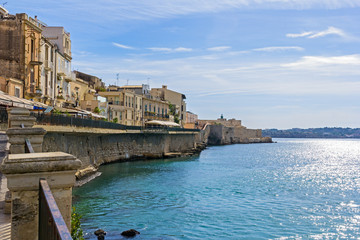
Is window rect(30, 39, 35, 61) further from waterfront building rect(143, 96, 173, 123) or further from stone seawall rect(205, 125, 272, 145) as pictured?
stone seawall rect(205, 125, 272, 145)

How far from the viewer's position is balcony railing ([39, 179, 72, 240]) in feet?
9.77

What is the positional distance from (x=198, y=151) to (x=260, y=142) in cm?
9203

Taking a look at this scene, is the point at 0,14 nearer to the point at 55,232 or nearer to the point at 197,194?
the point at 197,194

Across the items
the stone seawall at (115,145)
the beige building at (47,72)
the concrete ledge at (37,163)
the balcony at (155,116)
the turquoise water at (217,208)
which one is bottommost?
the turquoise water at (217,208)

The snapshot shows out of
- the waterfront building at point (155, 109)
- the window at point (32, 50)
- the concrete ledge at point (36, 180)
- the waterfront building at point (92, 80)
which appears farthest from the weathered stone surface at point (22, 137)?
the waterfront building at point (155, 109)

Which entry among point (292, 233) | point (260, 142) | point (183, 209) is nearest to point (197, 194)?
point (183, 209)

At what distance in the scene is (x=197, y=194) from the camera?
27.4 m

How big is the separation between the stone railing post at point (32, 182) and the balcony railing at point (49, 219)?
14cm

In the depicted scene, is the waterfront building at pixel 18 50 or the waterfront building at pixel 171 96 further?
the waterfront building at pixel 171 96

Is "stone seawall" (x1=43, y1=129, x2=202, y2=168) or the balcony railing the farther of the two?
"stone seawall" (x1=43, y1=129, x2=202, y2=168)

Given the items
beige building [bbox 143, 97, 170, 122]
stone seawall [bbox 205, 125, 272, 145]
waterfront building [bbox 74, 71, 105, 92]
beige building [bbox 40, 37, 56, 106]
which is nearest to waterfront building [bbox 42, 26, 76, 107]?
beige building [bbox 40, 37, 56, 106]

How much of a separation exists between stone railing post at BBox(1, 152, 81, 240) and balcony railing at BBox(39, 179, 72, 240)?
14cm

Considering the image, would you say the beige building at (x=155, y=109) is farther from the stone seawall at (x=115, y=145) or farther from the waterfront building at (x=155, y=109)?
the stone seawall at (x=115, y=145)

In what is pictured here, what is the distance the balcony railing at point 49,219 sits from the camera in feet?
9.77
